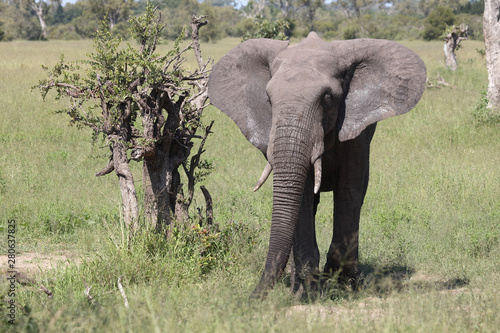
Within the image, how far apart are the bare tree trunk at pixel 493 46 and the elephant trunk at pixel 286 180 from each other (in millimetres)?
10685

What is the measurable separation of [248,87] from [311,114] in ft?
3.22

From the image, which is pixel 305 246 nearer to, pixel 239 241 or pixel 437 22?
pixel 239 241

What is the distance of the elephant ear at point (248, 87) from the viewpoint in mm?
5574

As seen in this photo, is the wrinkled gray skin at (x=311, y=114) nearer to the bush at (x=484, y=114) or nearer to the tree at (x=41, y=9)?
the bush at (x=484, y=114)

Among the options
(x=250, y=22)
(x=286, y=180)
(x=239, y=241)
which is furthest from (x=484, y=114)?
(x=250, y=22)

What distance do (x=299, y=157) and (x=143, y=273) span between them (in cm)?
173

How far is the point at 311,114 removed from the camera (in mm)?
4992

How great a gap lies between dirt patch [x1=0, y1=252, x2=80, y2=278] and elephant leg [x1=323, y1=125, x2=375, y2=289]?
2.47m

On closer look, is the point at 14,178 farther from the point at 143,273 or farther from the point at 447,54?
the point at 447,54

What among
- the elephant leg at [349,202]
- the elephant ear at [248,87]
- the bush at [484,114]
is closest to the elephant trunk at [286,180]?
the elephant ear at [248,87]

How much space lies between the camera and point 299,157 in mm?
4902

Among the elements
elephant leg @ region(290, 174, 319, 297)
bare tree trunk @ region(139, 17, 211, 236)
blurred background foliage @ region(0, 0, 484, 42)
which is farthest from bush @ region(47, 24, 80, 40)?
elephant leg @ region(290, 174, 319, 297)

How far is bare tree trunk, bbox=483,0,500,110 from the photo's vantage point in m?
14.5

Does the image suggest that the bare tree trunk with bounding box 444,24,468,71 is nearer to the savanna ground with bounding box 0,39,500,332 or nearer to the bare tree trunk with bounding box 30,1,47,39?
the savanna ground with bounding box 0,39,500,332
